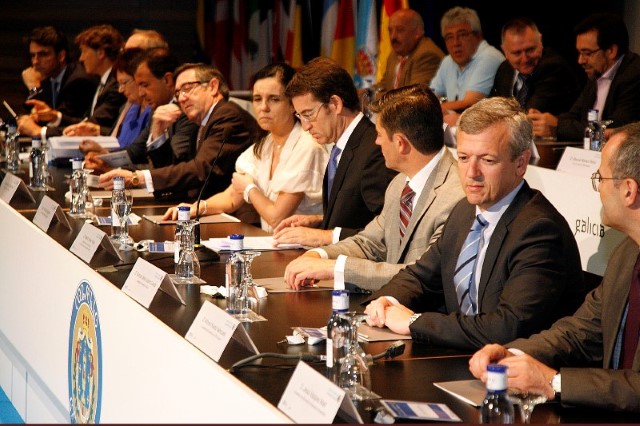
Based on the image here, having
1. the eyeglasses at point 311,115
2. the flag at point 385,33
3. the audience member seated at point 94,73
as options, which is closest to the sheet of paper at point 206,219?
the eyeglasses at point 311,115

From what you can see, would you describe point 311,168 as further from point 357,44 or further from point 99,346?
point 357,44

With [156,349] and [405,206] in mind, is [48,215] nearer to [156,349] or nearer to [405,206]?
[405,206]

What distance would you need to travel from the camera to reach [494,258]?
2494 millimetres

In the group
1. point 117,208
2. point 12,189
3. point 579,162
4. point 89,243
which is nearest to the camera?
point 89,243

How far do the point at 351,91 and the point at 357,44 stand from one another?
190 inches

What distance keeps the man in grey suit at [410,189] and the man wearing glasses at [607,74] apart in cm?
254

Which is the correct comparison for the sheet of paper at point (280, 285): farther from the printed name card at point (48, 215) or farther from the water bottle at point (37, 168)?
the water bottle at point (37, 168)

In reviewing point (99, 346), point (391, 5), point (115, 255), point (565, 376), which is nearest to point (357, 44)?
point (391, 5)

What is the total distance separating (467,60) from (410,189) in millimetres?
3989

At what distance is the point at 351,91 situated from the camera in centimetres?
385

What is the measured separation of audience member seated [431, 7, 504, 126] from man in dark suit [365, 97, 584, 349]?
4063 mm

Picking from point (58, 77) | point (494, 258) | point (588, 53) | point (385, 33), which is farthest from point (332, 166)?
point (58, 77)

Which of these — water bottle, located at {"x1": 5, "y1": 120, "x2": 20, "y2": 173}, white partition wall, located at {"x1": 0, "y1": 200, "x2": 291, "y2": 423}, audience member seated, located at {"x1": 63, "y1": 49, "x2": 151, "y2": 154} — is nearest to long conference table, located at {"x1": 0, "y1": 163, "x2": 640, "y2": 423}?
white partition wall, located at {"x1": 0, "y1": 200, "x2": 291, "y2": 423}

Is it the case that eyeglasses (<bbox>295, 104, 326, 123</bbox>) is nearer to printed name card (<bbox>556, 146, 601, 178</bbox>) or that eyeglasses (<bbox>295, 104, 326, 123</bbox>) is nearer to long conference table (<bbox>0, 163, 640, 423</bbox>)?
long conference table (<bbox>0, 163, 640, 423</bbox>)
